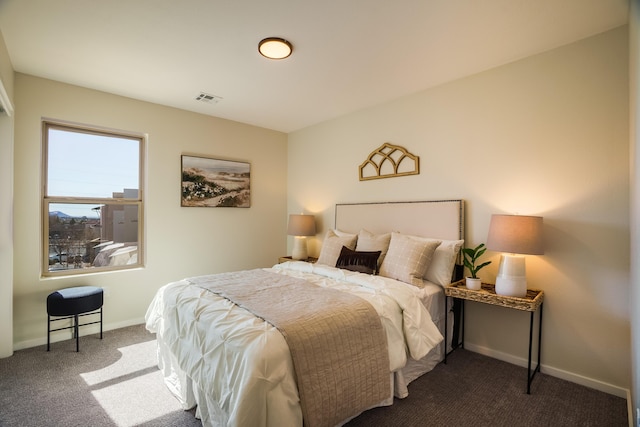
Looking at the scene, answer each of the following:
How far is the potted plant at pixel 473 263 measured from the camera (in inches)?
98.7

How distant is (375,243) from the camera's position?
3.19 meters

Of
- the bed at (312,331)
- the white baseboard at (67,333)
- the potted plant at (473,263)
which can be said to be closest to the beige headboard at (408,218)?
the bed at (312,331)

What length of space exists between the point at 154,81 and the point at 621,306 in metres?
4.38

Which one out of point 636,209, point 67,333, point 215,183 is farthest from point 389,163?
point 67,333

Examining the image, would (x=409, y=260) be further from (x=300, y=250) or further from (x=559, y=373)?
(x=300, y=250)

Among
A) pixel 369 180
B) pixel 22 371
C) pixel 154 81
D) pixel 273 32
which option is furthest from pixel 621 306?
pixel 22 371

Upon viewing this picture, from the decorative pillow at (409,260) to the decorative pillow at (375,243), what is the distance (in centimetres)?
19

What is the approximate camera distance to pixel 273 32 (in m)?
2.22

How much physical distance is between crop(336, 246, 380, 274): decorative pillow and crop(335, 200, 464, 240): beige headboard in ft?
1.85

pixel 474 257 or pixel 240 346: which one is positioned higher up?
pixel 474 257

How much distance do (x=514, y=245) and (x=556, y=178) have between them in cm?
71

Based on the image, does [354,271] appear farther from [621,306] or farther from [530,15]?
[530,15]

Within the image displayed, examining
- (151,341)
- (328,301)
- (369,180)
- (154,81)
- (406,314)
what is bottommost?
(151,341)

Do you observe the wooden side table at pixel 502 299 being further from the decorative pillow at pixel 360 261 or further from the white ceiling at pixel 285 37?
the white ceiling at pixel 285 37
